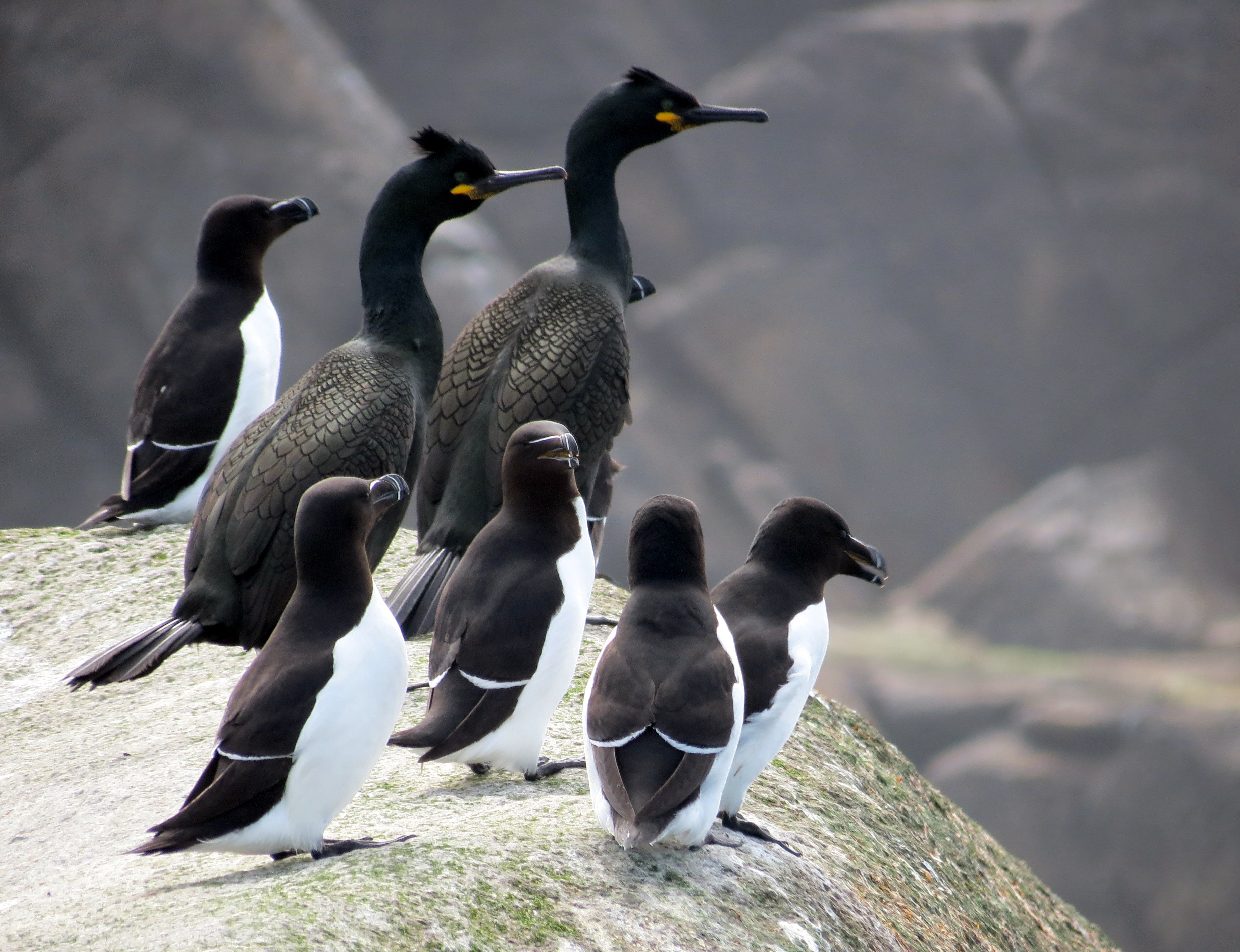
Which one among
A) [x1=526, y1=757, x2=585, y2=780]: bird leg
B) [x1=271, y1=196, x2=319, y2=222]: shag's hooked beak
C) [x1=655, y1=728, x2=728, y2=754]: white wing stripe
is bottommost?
[x1=526, y1=757, x2=585, y2=780]: bird leg

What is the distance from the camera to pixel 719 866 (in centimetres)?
372

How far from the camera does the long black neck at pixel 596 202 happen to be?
655cm

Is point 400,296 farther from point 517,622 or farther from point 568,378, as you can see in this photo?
point 517,622

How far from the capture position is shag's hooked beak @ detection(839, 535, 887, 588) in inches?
177

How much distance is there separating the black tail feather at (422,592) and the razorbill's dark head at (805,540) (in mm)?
1301

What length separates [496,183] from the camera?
6.10 meters

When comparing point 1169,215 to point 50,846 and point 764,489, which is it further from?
point 50,846

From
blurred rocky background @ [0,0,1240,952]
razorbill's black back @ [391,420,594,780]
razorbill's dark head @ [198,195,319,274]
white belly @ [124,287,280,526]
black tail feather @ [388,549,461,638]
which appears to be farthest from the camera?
blurred rocky background @ [0,0,1240,952]

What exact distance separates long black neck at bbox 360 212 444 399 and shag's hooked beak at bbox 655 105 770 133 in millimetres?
1569

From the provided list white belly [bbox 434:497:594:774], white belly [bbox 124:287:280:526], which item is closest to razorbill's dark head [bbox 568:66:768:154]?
white belly [bbox 124:287:280:526]

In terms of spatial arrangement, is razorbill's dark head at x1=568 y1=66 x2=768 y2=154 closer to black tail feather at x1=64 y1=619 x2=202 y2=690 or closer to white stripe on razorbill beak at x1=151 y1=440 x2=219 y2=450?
white stripe on razorbill beak at x1=151 y1=440 x2=219 y2=450

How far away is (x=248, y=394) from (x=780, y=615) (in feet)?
12.3

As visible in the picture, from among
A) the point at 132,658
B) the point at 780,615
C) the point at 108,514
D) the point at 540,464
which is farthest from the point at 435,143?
the point at 780,615

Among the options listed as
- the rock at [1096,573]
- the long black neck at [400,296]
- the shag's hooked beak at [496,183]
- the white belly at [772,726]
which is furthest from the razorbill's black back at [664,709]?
the rock at [1096,573]
